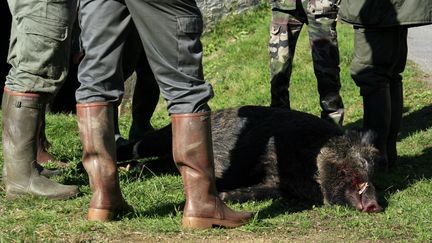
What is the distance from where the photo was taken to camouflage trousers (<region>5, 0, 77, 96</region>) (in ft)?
16.8

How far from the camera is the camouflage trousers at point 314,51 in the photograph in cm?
720

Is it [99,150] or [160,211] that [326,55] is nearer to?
[160,211]

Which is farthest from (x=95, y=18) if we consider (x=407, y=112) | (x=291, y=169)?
(x=407, y=112)

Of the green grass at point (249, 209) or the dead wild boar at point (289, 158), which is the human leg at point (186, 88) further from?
the dead wild boar at point (289, 158)

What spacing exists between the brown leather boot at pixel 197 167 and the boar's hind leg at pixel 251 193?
36.9 inches

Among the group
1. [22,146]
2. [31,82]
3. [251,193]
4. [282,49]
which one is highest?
[31,82]

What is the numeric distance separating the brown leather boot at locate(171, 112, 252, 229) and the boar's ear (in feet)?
5.43

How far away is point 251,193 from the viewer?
5.51 m

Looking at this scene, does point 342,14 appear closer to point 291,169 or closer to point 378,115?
point 378,115

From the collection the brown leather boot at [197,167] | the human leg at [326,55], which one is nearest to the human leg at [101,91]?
the brown leather boot at [197,167]

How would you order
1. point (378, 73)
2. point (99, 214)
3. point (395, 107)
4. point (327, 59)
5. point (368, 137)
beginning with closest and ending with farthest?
point (99, 214)
point (368, 137)
point (378, 73)
point (395, 107)
point (327, 59)

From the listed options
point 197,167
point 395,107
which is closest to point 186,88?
point 197,167

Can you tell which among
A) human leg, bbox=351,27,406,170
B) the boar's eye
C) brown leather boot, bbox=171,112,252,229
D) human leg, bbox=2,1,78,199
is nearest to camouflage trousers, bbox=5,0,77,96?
human leg, bbox=2,1,78,199

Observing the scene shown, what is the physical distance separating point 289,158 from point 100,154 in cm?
167
